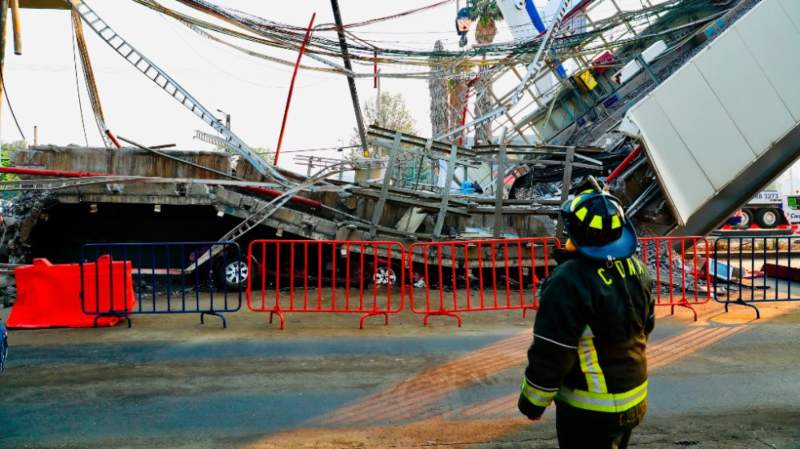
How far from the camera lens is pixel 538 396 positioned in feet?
7.38

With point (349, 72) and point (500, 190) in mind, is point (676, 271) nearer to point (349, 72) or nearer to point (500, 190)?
point (500, 190)

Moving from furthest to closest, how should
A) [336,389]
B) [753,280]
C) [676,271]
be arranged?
[676,271]
[753,280]
[336,389]

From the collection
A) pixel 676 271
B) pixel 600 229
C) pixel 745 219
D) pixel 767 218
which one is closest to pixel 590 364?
pixel 600 229

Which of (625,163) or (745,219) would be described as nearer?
(625,163)

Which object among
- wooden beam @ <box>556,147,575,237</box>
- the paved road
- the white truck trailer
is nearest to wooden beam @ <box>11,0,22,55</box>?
the paved road

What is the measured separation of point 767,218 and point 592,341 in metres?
20.4

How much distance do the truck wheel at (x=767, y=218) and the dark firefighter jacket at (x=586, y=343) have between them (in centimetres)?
2001

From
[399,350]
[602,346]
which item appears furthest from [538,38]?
[602,346]

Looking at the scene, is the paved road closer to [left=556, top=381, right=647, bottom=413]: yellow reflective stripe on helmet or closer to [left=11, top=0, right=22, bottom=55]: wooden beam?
[left=556, top=381, right=647, bottom=413]: yellow reflective stripe on helmet

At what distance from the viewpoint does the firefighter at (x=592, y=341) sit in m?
2.23

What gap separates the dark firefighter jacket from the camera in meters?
2.22

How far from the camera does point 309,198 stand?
1162 cm

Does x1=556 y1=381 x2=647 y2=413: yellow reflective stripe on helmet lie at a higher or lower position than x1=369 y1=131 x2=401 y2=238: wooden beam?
lower

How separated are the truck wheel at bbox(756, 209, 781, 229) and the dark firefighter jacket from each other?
2001 centimetres
